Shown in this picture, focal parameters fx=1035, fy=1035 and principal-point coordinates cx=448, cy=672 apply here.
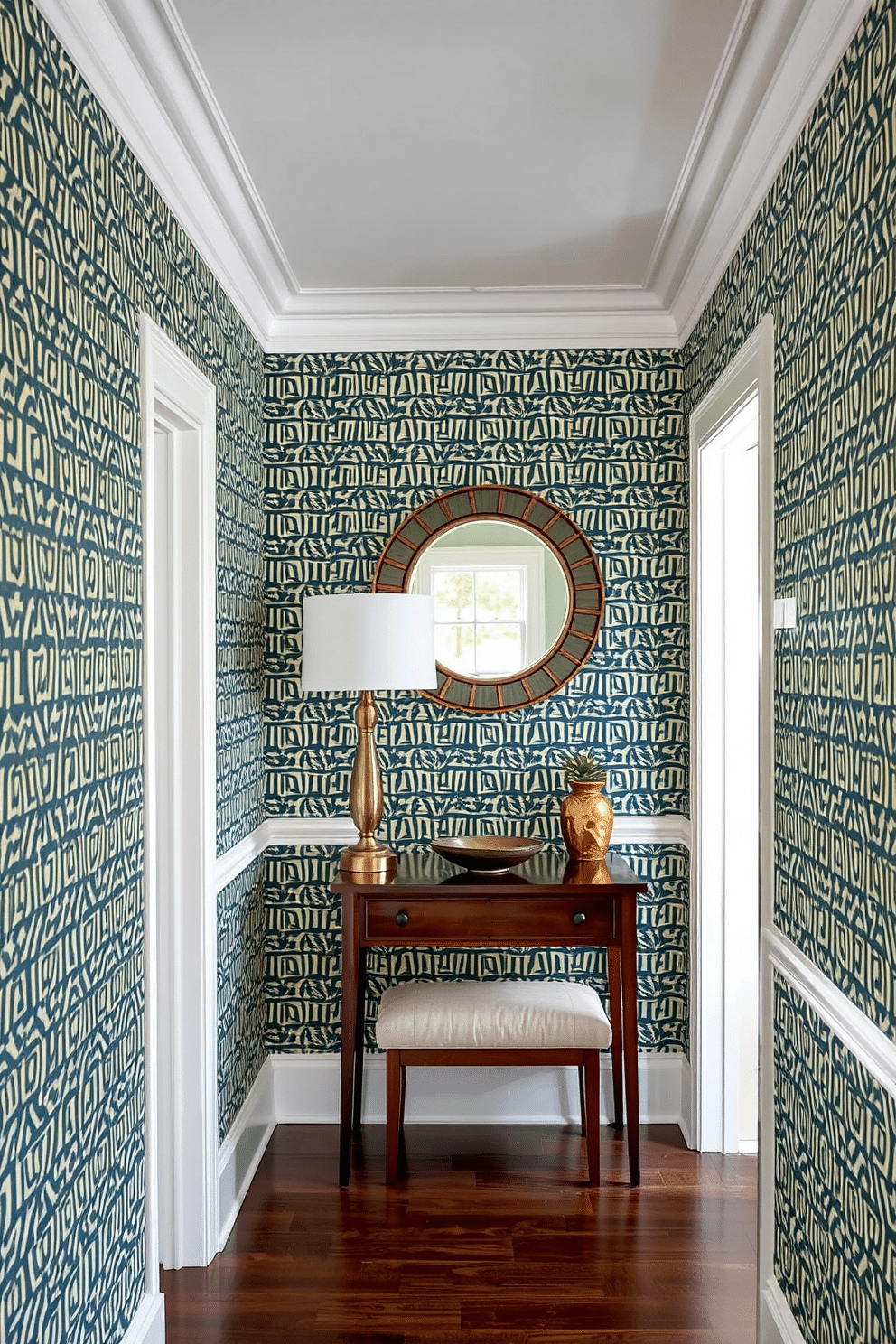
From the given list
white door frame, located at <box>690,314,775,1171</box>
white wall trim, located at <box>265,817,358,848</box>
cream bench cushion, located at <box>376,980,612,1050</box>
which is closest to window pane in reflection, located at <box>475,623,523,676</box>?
white door frame, located at <box>690,314,775,1171</box>

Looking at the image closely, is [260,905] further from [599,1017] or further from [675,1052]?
[675,1052]

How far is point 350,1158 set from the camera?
321cm

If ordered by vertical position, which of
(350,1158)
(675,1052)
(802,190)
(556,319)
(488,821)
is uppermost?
(556,319)

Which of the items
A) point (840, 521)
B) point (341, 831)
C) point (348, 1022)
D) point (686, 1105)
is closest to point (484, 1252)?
point (348, 1022)

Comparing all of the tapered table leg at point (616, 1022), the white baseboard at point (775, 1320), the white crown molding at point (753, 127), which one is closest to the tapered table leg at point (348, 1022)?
the tapered table leg at point (616, 1022)

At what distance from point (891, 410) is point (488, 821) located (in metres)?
2.25

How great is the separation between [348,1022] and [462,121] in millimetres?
2412

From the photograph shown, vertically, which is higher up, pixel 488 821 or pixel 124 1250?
pixel 488 821

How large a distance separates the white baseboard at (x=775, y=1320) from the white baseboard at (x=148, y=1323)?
4.21ft

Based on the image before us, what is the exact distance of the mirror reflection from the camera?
3547mm

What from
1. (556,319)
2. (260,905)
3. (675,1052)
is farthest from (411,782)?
(556,319)

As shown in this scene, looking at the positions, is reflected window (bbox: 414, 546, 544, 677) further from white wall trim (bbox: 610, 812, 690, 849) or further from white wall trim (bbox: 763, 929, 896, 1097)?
white wall trim (bbox: 763, 929, 896, 1097)

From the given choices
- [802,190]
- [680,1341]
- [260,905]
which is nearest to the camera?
[802,190]

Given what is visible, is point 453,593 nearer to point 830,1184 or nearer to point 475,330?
point 475,330
